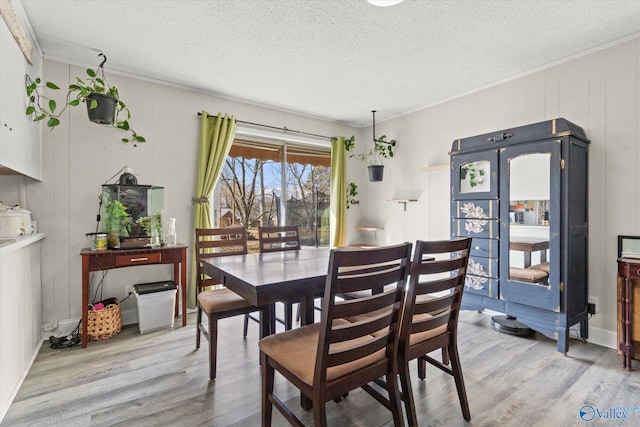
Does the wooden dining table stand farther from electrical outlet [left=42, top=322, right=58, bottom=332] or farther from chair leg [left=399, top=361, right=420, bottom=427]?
electrical outlet [left=42, top=322, right=58, bottom=332]

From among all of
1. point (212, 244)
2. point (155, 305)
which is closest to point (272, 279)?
point (212, 244)

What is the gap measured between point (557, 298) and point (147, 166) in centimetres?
391

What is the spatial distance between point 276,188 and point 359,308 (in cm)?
318

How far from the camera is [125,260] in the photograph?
264 centimetres

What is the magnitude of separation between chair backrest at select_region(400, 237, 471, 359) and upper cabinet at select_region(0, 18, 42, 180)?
224 centimetres

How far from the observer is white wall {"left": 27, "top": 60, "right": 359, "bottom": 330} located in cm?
271

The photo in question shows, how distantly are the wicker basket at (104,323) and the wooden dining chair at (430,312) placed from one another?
2.55 m

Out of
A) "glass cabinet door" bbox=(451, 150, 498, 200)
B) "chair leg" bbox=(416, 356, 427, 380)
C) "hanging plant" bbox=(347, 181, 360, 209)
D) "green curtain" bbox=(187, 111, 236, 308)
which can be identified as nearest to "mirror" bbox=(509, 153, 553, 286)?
"glass cabinet door" bbox=(451, 150, 498, 200)

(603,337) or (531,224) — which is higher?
(531,224)

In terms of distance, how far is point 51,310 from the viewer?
2717mm

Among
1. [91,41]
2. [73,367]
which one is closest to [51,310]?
[73,367]

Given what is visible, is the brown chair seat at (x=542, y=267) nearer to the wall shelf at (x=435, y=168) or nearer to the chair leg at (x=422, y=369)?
the chair leg at (x=422, y=369)

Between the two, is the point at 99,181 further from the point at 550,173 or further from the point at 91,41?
the point at 550,173

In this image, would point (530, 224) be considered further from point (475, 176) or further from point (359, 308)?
point (359, 308)
